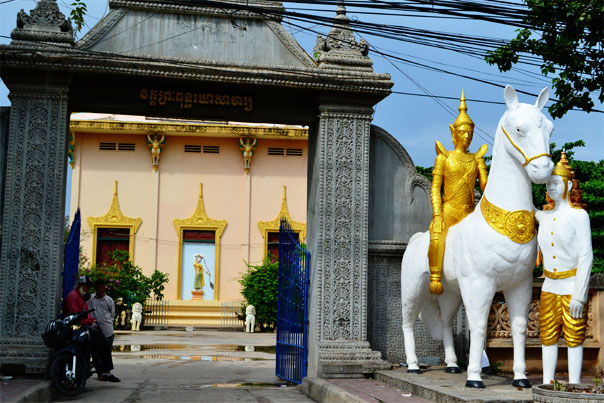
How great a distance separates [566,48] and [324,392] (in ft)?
19.6

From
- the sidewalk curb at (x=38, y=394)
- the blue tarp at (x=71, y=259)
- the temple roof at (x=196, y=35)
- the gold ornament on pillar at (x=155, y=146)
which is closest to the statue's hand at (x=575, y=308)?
the temple roof at (x=196, y=35)

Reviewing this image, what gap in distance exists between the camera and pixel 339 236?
31.7ft

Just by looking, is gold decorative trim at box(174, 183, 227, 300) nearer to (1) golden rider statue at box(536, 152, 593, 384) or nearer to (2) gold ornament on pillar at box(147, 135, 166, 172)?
(2) gold ornament on pillar at box(147, 135, 166, 172)

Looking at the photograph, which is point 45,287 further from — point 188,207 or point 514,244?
point 188,207

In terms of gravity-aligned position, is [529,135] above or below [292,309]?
above

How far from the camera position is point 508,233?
7.21 metres

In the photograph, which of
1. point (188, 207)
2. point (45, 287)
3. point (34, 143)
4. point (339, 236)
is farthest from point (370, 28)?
point (188, 207)

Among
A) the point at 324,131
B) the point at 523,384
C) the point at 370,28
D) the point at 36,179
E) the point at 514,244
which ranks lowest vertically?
the point at 523,384

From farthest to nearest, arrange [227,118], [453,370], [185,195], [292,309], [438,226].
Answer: [185,195]
[292,309]
[227,118]
[453,370]
[438,226]

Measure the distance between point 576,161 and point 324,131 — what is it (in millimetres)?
12883

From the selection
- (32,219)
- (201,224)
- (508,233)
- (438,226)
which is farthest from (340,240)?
(201,224)

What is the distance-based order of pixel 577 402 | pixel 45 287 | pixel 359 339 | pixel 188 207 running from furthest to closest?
pixel 188 207
pixel 359 339
pixel 45 287
pixel 577 402

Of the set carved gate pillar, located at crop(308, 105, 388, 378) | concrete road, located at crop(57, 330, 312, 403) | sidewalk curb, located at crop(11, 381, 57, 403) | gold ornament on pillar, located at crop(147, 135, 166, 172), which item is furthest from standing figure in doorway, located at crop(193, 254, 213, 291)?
sidewalk curb, located at crop(11, 381, 57, 403)

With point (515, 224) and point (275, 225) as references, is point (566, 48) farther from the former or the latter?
point (275, 225)
